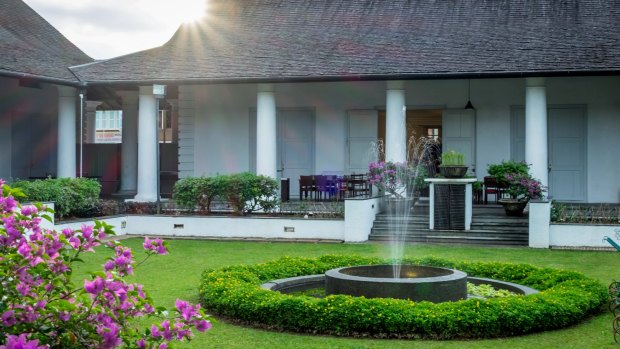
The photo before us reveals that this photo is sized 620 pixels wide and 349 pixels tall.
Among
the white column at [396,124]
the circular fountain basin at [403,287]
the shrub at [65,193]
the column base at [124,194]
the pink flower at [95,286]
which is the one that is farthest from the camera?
the column base at [124,194]

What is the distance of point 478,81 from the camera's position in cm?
2134

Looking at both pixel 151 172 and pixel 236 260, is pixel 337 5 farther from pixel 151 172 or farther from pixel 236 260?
pixel 236 260

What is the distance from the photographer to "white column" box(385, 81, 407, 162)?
1950cm

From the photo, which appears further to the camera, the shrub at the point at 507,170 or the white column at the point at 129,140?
the white column at the point at 129,140

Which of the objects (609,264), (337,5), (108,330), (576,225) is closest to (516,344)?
A: (108,330)

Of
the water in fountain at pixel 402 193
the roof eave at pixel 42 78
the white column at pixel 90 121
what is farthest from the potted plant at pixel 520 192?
the white column at pixel 90 121

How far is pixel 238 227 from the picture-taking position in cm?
1833

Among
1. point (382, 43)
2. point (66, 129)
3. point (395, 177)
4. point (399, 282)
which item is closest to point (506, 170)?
point (395, 177)

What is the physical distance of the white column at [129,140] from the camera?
85.7 feet

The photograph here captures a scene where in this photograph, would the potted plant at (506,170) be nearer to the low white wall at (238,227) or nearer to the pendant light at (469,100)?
the pendant light at (469,100)

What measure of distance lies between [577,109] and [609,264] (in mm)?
8135

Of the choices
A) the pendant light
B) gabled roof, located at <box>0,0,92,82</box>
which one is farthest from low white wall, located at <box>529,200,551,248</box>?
gabled roof, located at <box>0,0,92,82</box>

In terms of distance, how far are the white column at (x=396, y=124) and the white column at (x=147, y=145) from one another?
616 centimetres

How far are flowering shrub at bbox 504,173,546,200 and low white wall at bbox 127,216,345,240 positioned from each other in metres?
3.96
